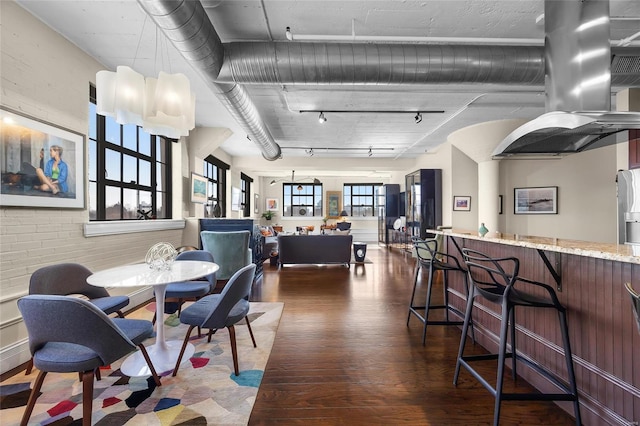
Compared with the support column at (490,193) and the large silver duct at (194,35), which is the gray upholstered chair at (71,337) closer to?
the large silver duct at (194,35)

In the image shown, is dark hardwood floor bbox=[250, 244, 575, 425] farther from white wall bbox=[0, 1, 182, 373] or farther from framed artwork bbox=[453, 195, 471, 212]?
framed artwork bbox=[453, 195, 471, 212]

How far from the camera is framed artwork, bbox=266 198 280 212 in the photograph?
39.9ft

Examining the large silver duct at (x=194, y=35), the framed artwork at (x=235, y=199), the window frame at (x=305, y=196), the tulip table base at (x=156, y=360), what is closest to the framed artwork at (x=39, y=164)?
the large silver duct at (x=194, y=35)

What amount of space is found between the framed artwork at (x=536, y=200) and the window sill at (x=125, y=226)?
281 inches

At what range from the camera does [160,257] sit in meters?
2.43

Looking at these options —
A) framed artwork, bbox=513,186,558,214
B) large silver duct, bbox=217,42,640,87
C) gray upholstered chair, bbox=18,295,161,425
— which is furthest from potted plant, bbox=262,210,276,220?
gray upholstered chair, bbox=18,295,161,425

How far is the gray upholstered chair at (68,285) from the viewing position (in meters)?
2.16

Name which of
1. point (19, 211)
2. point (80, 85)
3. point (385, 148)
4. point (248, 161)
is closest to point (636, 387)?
point (19, 211)

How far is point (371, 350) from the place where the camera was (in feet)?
8.52

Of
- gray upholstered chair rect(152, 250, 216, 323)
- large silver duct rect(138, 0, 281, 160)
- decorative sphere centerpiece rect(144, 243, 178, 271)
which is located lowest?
gray upholstered chair rect(152, 250, 216, 323)

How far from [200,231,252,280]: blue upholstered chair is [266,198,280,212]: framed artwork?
25.7 feet

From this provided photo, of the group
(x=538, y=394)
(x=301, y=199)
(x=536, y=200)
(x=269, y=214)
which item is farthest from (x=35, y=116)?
(x=301, y=199)

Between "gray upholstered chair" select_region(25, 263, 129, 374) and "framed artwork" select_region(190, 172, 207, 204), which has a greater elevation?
"framed artwork" select_region(190, 172, 207, 204)

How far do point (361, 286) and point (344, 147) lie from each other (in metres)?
3.95
